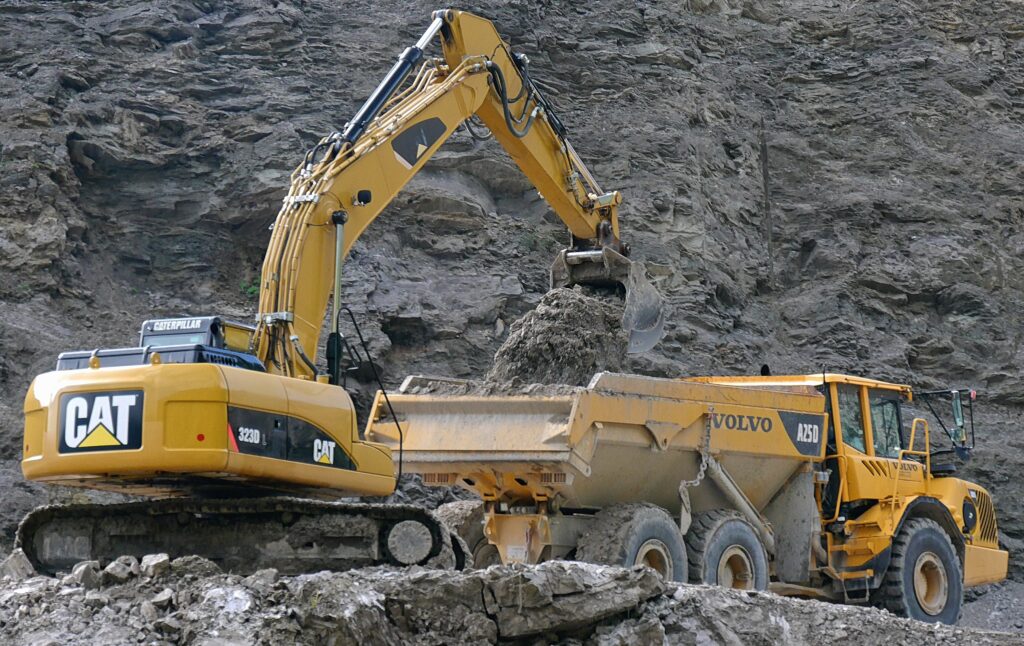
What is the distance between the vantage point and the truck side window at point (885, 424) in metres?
12.2

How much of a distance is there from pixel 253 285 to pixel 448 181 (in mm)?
2936

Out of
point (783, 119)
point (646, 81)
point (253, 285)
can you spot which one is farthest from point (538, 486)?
point (783, 119)

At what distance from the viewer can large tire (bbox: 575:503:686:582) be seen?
385 inches

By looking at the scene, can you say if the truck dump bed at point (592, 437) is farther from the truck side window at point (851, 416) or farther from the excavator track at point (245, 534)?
the excavator track at point (245, 534)

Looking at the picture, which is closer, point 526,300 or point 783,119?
point 526,300

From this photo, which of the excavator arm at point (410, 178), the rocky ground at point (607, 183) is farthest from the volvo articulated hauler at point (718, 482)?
the rocky ground at point (607, 183)

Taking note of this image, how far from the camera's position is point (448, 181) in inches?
696

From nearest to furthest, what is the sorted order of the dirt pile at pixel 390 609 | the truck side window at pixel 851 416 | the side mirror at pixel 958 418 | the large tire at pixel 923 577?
the dirt pile at pixel 390 609 < the large tire at pixel 923 577 < the truck side window at pixel 851 416 < the side mirror at pixel 958 418

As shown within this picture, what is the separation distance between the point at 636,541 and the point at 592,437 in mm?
868

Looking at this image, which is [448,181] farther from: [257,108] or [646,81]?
[646,81]

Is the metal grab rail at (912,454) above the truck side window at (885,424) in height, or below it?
below

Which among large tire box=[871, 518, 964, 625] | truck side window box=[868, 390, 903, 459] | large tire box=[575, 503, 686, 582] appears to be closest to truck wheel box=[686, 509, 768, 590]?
large tire box=[575, 503, 686, 582]

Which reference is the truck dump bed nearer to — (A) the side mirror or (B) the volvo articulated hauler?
(B) the volvo articulated hauler

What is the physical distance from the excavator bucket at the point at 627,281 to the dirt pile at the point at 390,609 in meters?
3.99
